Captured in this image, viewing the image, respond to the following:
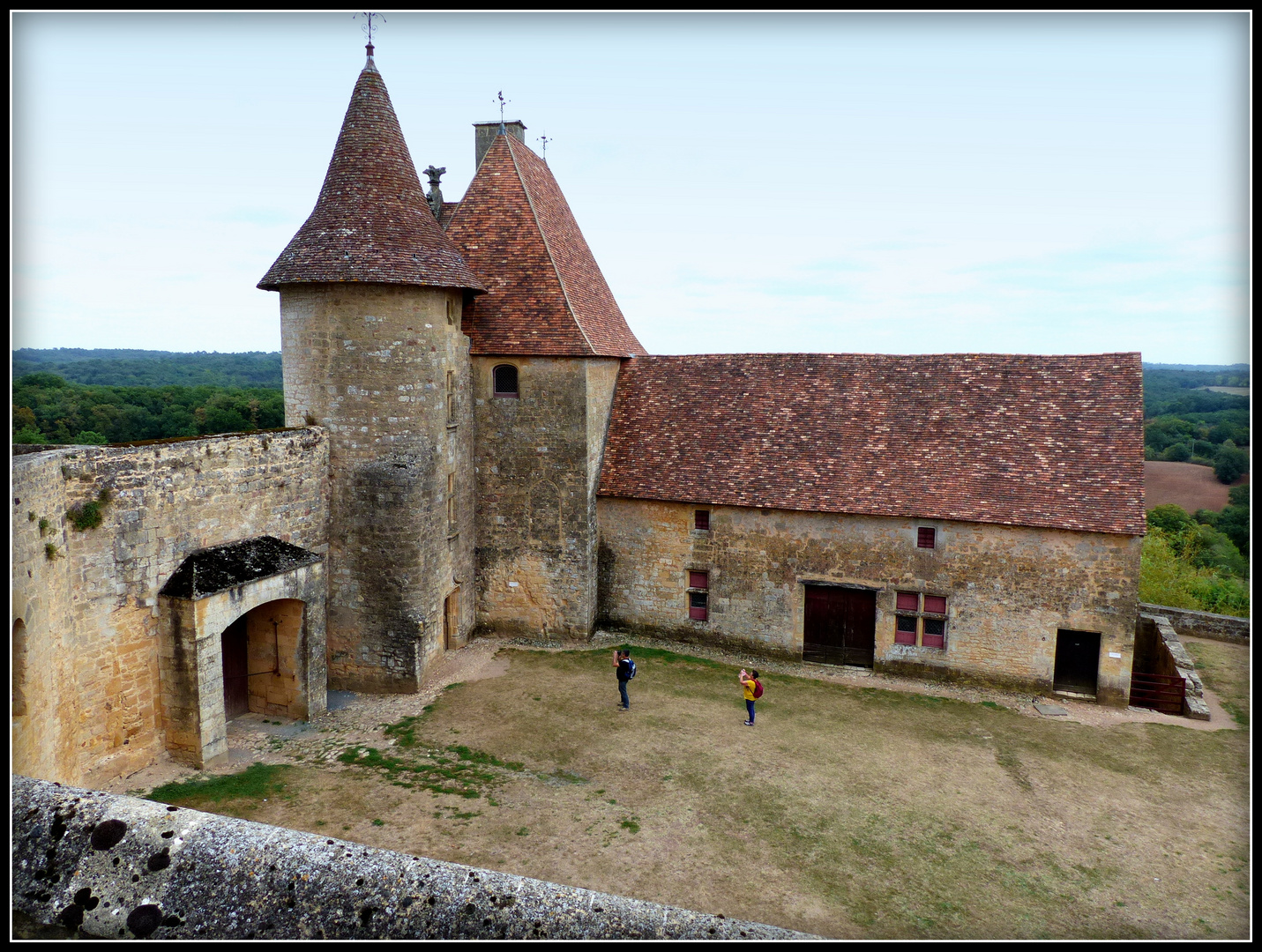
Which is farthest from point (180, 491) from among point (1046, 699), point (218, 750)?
point (1046, 699)

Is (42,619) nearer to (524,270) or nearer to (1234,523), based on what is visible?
(524,270)

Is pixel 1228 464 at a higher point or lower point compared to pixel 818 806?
higher

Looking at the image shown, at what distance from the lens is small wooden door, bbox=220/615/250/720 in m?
14.9

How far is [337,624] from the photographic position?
52.7 feet

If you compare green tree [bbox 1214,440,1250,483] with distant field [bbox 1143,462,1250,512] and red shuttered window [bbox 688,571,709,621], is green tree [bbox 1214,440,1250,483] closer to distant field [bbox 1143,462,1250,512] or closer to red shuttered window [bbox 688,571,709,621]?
distant field [bbox 1143,462,1250,512]

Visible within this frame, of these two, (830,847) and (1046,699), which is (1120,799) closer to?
(1046,699)

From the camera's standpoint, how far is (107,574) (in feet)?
36.7

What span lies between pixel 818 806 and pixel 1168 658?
11.6 m

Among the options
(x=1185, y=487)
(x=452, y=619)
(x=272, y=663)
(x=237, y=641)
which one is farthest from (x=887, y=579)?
(x=1185, y=487)

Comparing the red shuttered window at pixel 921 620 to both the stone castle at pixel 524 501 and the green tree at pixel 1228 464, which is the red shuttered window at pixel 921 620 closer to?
the stone castle at pixel 524 501

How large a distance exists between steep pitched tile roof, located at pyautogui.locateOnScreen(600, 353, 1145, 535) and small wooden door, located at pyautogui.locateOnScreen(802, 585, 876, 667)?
211 centimetres

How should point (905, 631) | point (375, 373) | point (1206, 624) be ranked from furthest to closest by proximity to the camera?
1. point (1206, 624)
2. point (905, 631)
3. point (375, 373)

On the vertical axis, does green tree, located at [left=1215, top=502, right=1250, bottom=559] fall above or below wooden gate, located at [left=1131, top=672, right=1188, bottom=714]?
above

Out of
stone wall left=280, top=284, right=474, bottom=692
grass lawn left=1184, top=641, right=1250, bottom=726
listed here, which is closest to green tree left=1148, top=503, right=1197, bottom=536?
grass lawn left=1184, top=641, right=1250, bottom=726
